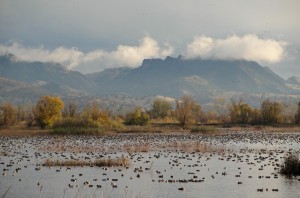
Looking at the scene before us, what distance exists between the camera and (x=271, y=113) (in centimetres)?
14725

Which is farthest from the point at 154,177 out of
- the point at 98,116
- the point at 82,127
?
the point at 98,116

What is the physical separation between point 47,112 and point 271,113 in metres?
68.9

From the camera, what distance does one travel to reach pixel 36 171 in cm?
4097

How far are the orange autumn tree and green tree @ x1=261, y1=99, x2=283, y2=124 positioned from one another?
64.5 meters

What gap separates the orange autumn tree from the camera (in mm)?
112125

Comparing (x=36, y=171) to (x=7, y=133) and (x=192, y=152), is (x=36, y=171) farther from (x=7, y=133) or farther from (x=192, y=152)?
(x=7, y=133)

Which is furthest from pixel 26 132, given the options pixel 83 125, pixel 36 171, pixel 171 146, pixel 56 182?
pixel 56 182

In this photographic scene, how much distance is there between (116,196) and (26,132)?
7413 cm

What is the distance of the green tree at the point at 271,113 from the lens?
14688 centimetres

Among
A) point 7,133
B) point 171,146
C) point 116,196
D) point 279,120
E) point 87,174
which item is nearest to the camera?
point 116,196

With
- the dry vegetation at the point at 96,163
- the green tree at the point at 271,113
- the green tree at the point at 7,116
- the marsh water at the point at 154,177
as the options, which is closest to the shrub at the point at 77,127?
the green tree at the point at 7,116

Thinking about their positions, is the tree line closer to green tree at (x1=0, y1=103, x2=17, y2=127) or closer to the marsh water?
green tree at (x1=0, y1=103, x2=17, y2=127)

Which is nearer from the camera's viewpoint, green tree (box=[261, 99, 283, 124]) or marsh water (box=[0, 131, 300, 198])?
marsh water (box=[0, 131, 300, 198])

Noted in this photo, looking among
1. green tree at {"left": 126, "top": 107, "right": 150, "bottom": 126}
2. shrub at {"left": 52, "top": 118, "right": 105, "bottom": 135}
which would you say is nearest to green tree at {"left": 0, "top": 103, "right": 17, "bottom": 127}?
shrub at {"left": 52, "top": 118, "right": 105, "bottom": 135}
